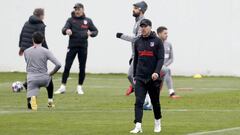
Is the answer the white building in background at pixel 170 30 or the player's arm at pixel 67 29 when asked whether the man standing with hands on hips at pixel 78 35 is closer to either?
the player's arm at pixel 67 29

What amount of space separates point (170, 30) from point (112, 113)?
559 inches

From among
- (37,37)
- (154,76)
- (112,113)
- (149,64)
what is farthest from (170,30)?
(154,76)

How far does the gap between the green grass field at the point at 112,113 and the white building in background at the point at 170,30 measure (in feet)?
17.3

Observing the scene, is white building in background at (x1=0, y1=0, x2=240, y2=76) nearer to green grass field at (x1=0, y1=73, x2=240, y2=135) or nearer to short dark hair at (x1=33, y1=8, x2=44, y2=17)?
green grass field at (x1=0, y1=73, x2=240, y2=135)

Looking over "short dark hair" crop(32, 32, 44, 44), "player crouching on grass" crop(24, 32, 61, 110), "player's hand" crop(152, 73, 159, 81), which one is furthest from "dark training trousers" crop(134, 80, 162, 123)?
"short dark hair" crop(32, 32, 44, 44)

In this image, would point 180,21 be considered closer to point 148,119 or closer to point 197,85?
point 197,85

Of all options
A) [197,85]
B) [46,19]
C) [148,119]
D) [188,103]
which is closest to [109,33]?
[46,19]

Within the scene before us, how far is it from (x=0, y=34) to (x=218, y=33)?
7.59m

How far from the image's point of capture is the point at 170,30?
104ft

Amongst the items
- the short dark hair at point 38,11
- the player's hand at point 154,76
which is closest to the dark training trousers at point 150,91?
the player's hand at point 154,76

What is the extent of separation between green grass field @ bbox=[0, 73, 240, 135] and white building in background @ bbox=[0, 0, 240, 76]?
527cm

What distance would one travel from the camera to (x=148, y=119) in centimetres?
1680

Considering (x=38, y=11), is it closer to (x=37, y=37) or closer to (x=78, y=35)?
(x=78, y=35)

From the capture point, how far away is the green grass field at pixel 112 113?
14.9 metres
